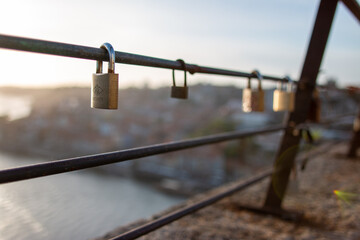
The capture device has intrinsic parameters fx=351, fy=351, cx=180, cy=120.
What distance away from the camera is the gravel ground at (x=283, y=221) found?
1996 millimetres

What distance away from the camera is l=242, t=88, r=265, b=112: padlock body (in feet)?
5.99

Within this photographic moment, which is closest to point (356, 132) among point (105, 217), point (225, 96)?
point (105, 217)

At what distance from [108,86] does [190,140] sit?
0.65 m

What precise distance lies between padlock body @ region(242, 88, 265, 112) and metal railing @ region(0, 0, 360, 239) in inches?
3.9

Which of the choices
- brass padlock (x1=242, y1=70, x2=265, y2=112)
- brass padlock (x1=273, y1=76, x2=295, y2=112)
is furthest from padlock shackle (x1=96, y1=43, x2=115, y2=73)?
brass padlock (x1=273, y1=76, x2=295, y2=112)

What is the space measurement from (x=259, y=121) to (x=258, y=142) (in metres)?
4.64

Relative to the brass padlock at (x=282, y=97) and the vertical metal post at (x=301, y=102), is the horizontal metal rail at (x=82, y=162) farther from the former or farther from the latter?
the vertical metal post at (x=301, y=102)

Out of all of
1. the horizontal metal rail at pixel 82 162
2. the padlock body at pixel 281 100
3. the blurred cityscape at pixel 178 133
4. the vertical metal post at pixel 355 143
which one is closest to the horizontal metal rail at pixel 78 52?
the horizontal metal rail at pixel 82 162

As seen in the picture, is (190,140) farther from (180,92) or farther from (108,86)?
(108,86)

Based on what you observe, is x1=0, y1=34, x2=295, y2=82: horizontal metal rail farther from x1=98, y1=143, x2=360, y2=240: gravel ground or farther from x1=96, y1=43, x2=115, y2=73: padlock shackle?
x1=98, y1=143, x2=360, y2=240: gravel ground

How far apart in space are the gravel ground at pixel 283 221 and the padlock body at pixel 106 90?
1.15m

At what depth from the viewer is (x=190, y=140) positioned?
58.2 inches

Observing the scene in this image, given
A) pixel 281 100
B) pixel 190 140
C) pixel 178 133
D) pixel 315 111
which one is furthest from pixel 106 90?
pixel 178 133

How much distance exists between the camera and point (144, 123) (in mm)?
47156
